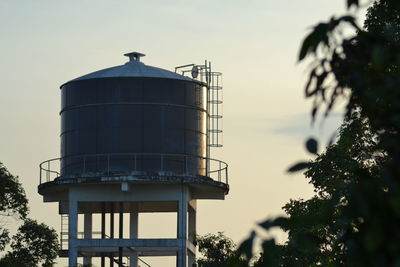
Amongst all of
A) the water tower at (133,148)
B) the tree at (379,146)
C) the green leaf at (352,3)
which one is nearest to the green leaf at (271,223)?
the tree at (379,146)

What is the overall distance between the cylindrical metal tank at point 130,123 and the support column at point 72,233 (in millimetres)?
1487

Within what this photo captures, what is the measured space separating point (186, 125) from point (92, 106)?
3883 mm

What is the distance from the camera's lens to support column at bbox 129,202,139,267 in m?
49.7

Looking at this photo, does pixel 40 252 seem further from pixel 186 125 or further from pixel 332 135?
pixel 332 135

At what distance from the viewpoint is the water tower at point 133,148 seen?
152ft

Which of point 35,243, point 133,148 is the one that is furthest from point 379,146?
point 35,243

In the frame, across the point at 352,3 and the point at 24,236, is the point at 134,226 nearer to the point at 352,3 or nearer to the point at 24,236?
the point at 24,236

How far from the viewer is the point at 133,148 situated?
46031 mm

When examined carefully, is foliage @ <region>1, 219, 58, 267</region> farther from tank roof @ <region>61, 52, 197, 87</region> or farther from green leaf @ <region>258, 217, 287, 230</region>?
green leaf @ <region>258, 217, 287, 230</region>

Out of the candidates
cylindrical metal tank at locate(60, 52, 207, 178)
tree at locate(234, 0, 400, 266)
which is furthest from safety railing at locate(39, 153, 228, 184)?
tree at locate(234, 0, 400, 266)

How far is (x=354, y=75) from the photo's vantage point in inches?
210

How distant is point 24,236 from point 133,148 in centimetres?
1265

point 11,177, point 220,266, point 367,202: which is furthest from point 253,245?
point 11,177

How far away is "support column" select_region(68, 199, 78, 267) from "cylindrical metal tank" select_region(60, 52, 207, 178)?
1.49 meters
